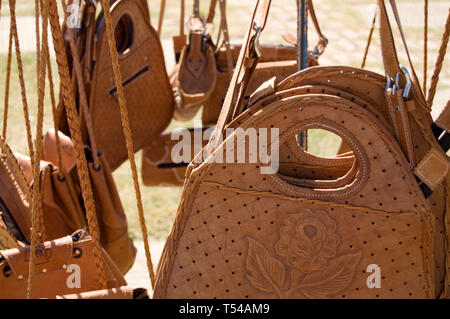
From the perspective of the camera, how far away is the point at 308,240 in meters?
0.93

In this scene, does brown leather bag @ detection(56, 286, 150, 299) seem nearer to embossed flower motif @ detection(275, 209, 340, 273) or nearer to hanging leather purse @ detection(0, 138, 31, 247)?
embossed flower motif @ detection(275, 209, 340, 273)

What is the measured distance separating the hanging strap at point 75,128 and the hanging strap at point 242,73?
26cm

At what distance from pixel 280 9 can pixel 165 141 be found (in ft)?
13.8

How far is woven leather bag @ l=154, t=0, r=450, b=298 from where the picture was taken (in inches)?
35.9

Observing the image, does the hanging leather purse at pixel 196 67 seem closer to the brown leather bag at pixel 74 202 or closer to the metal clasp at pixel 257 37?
the brown leather bag at pixel 74 202

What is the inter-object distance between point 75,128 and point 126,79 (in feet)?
2.78

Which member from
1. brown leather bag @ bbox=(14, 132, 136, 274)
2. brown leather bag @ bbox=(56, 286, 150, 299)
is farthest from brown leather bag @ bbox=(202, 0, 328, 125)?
brown leather bag @ bbox=(56, 286, 150, 299)

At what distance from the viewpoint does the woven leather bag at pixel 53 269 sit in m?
1.07

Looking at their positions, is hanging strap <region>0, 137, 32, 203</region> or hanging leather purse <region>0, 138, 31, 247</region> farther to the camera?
hanging leather purse <region>0, 138, 31, 247</region>

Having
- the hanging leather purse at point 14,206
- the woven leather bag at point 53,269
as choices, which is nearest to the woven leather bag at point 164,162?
the hanging leather purse at point 14,206

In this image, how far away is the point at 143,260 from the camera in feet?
7.84

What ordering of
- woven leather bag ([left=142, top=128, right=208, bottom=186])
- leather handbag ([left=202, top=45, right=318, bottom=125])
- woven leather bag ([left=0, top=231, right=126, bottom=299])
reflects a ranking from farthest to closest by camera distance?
woven leather bag ([left=142, top=128, right=208, bottom=186]) < leather handbag ([left=202, top=45, right=318, bottom=125]) < woven leather bag ([left=0, top=231, right=126, bottom=299])

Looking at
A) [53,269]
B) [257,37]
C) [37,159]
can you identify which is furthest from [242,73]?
[53,269]
